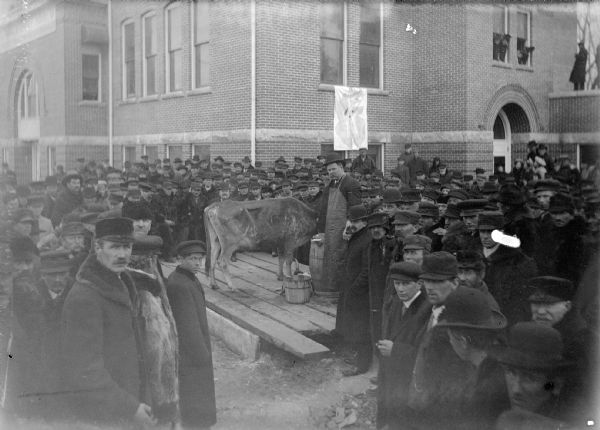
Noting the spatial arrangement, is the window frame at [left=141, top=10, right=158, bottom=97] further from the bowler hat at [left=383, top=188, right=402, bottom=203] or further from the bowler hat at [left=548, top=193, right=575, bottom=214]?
the bowler hat at [left=548, top=193, right=575, bottom=214]

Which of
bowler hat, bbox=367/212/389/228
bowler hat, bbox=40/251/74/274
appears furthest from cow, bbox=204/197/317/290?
bowler hat, bbox=40/251/74/274

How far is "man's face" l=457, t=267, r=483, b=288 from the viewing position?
4.70m

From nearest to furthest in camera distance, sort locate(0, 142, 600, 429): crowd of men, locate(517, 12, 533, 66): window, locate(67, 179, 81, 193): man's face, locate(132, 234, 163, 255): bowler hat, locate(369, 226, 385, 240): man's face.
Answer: locate(0, 142, 600, 429): crowd of men → locate(132, 234, 163, 255): bowler hat → locate(369, 226, 385, 240): man's face → locate(67, 179, 81, 193): man's face → locate(517, 12, 533, 66): window

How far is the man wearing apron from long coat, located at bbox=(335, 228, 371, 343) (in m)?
1.55

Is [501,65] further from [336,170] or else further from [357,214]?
[357,214]

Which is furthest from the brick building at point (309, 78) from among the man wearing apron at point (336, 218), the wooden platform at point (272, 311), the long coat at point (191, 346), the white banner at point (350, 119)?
the long coat at point (191, 346)

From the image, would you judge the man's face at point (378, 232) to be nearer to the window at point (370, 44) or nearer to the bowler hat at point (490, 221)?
the bowler hat at point (490, 221)

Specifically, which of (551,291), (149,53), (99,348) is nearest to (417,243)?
(551,291)

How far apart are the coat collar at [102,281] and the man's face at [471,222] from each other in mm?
3662

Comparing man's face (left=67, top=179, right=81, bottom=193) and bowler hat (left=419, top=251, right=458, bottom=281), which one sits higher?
man's face (left=67, top=179, right=81, bottom=193)

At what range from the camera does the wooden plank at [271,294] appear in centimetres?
759

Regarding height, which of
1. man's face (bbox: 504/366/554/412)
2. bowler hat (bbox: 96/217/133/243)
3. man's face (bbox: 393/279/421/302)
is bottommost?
man's face (bbox: 504/366/554/412)

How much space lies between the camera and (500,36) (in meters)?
17.0

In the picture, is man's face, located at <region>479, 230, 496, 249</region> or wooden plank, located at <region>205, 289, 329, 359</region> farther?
wooden plank, located at <region>205, 289, 329, 359</region>
